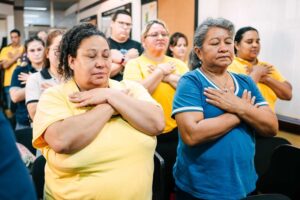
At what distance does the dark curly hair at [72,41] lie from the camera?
1.46m

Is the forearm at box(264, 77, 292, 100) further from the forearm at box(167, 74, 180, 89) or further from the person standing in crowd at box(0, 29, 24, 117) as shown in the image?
the person standing in crowd at box(0, 29, 24, 117)

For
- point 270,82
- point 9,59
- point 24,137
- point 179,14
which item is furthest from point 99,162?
point 9,59

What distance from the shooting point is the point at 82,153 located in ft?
4.18

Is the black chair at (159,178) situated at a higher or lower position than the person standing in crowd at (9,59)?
lower

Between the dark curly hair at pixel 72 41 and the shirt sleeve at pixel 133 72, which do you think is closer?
the dark curly hair at pixel 72 41

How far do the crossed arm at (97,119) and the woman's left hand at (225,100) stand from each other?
0.26 meters

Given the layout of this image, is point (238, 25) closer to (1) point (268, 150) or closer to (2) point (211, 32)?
(1) point (268, 150)

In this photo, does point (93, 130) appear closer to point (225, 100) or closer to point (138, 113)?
point (138, 113)

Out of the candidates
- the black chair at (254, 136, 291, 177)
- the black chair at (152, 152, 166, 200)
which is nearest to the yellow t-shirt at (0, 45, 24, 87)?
Result: the black chair at (152, 152, 166, 200)

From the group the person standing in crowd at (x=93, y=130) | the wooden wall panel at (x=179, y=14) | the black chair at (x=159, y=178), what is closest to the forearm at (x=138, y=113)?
the person standing in crowd at (x=93, y=130)

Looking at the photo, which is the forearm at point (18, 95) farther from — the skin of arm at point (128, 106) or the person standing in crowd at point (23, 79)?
the skin of arm at point (128, 106)

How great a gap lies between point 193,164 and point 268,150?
3.72ft

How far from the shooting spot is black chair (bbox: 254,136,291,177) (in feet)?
7.76

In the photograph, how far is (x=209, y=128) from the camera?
148cm
